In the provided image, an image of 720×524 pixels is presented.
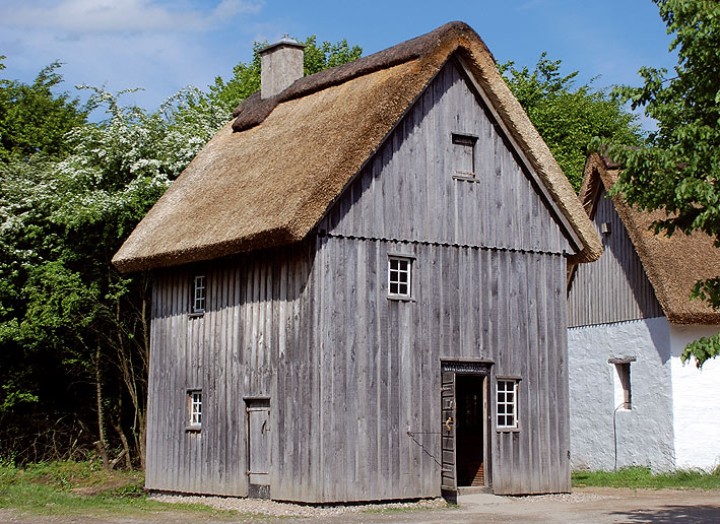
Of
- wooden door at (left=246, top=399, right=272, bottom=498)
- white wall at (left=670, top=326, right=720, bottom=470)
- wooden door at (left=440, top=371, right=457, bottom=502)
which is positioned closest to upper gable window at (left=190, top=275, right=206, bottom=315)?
wooden door at (left=246, top=399, right=272, bottom=498)

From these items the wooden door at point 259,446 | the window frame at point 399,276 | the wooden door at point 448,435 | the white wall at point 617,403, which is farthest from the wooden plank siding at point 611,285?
the wooden door at point 259,446

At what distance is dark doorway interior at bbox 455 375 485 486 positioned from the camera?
24109 mm

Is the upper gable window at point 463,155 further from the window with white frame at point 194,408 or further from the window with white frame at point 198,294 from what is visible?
the window with white frame at point 194,408

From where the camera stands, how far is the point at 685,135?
14.7 meters

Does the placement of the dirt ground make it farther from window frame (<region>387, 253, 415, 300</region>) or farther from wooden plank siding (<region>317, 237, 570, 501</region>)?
window frame (<region>387, 253, 415, 300</region>)

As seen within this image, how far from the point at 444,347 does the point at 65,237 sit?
10898 mm

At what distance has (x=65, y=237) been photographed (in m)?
27.0

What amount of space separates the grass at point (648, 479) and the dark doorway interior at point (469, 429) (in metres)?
2.49

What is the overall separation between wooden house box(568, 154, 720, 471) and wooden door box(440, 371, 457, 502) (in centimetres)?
698

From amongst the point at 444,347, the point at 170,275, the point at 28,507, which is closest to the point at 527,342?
the point at 444,347

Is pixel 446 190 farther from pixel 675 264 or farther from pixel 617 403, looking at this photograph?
pixel 617 403

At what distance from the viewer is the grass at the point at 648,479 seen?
24.1m

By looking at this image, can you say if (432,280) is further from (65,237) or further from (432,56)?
(65,237)

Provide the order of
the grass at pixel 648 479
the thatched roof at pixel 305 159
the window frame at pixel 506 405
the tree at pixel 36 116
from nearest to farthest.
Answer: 1. the thatched roof at pixel 305 159
2. the window frame at pixel 506 405
3. the grass at pixel 648 479
4. the tree at pixel 36 116
